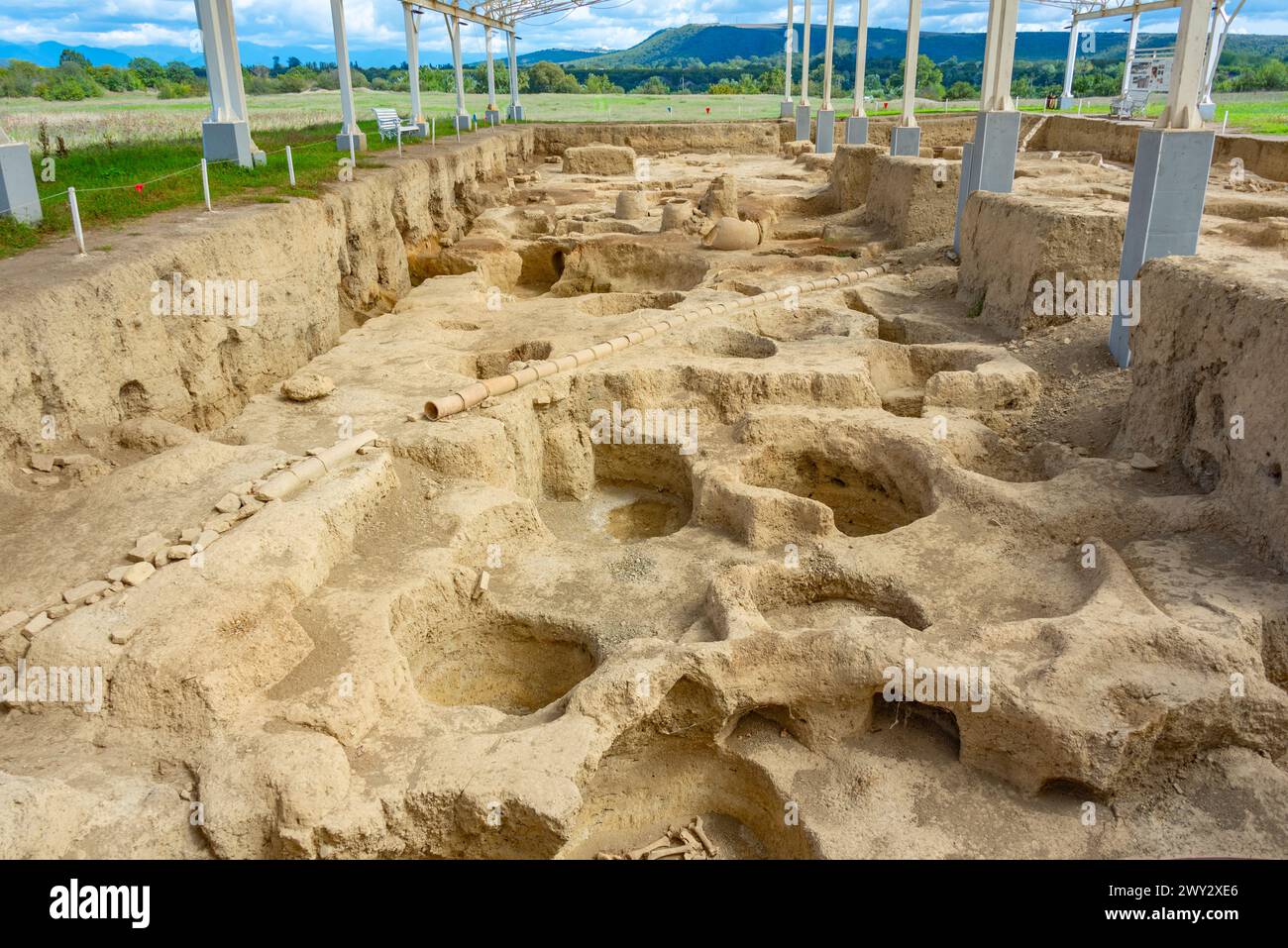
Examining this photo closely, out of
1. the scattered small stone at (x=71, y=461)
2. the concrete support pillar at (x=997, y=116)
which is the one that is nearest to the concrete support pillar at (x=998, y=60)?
the concrete support pillar at (x=997, y=116)

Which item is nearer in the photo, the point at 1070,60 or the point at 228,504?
the point at 228,504

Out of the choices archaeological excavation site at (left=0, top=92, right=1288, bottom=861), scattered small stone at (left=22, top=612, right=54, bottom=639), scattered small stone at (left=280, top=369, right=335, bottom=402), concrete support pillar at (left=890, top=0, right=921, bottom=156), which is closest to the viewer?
archaeological excavation site at (left=0, top=92, right=1288, bottom=861)

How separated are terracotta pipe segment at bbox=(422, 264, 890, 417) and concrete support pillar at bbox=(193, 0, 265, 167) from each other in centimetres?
627

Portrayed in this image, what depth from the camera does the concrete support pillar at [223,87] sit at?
1194cm

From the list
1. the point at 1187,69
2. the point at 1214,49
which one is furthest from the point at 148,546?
the point at 1214,49

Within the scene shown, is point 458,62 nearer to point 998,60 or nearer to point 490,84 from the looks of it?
point 490,84

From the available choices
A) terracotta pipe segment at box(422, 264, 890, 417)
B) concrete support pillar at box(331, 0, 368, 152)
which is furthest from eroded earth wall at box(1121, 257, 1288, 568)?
concrete support pillar at box(331, 0, 368, 152)

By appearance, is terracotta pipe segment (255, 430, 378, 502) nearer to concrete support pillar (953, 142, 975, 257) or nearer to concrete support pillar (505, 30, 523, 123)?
concrete support pillar (953, 142, 975, 257)

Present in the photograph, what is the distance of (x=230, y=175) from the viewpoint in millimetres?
11602

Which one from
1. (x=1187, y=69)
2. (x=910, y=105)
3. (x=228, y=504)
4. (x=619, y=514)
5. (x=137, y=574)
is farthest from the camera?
(x=910, y=105)

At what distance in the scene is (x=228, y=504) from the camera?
19.1 ft

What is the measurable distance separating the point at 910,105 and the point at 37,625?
16.1 meters

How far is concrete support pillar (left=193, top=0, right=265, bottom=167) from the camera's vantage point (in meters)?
11.9

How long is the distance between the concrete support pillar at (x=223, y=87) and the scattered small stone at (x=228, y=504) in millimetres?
8126
